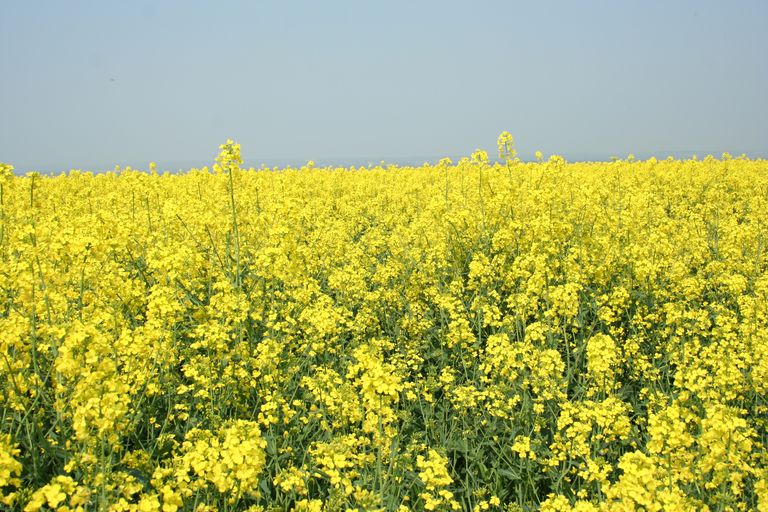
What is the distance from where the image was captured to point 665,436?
2.67m

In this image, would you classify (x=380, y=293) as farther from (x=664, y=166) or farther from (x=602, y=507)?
(x=664, y=166)

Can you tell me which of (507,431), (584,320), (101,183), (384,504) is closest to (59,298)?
(384,504)

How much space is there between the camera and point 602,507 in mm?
2564

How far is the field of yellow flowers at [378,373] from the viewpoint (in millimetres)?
2639

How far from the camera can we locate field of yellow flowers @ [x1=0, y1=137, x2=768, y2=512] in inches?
104

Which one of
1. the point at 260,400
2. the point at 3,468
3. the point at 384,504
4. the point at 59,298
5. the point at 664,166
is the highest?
the point at 664,166

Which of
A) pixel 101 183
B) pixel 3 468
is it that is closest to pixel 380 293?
pixel 3 468

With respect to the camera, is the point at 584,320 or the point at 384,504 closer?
the point at 384,504

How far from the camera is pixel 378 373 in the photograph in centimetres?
267

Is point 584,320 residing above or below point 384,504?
above

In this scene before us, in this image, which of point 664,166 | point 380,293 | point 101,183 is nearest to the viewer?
point 380,293

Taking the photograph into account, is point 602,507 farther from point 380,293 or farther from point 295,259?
point 380,293

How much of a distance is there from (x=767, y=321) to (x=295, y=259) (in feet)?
13.3

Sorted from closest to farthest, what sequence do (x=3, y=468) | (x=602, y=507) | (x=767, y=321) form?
1. (x=3, y=468)
2. (x=602, y=507)
3. (x=767, y=321)
